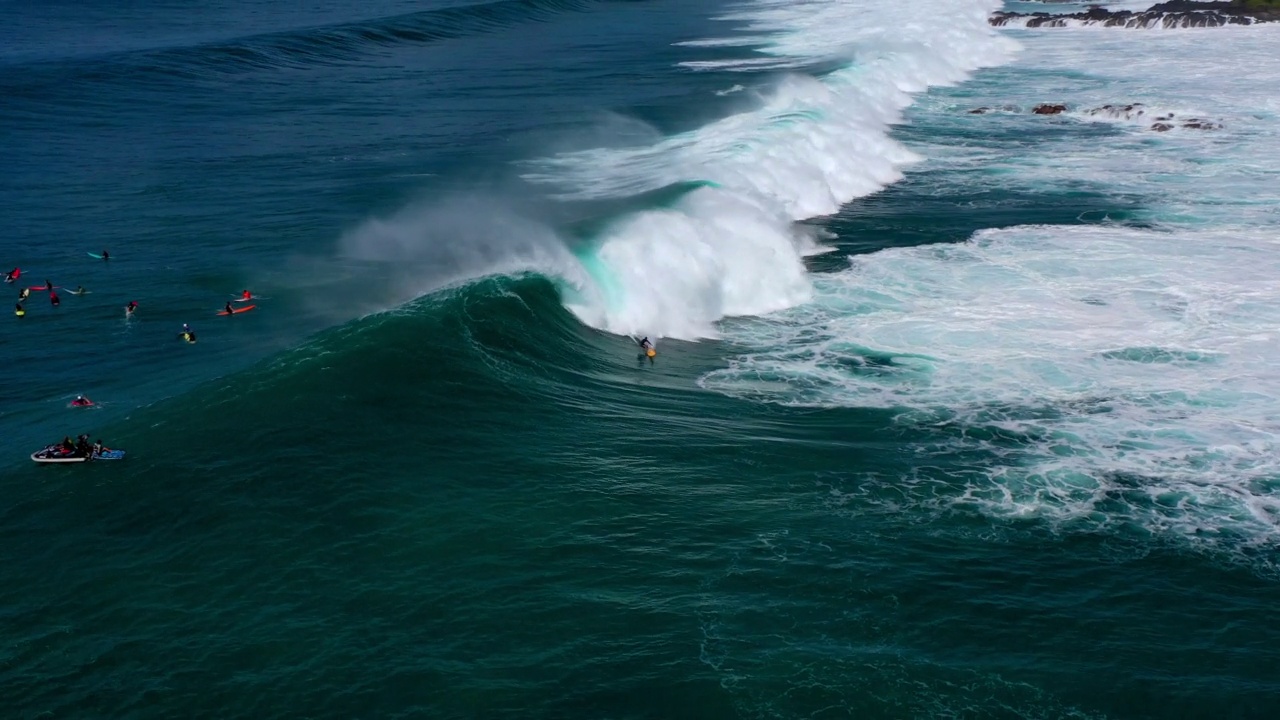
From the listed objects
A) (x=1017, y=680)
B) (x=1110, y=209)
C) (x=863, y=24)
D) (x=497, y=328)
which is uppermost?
(x=863, y=24)

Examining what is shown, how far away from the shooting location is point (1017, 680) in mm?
20203

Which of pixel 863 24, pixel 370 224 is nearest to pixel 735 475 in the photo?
pixel 370 224

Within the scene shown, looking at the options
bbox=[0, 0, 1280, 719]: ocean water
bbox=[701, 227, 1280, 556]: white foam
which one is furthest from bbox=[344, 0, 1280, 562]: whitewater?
bbox=[0, 0, 1280, 719]: ocean water

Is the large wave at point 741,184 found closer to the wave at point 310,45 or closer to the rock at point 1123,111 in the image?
the rock at point 1123,111

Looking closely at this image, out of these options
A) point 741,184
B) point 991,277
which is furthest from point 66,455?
point 741,184

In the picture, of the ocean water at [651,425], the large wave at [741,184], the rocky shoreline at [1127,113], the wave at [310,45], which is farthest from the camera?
the wave at [310,45]

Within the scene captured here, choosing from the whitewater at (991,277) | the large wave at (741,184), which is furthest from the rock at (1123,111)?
the large wave at (741,184)

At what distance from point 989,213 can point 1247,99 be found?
117 feet

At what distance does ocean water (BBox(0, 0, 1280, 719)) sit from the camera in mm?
20766

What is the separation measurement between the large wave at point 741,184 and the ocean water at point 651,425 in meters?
0.31

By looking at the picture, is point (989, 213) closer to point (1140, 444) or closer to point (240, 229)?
point (1140, 444)

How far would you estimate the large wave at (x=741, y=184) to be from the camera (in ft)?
136

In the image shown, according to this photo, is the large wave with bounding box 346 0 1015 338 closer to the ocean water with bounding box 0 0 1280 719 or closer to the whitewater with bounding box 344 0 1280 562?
the whitewater with bounding box 344 0 1280 562

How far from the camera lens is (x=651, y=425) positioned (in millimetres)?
30594
